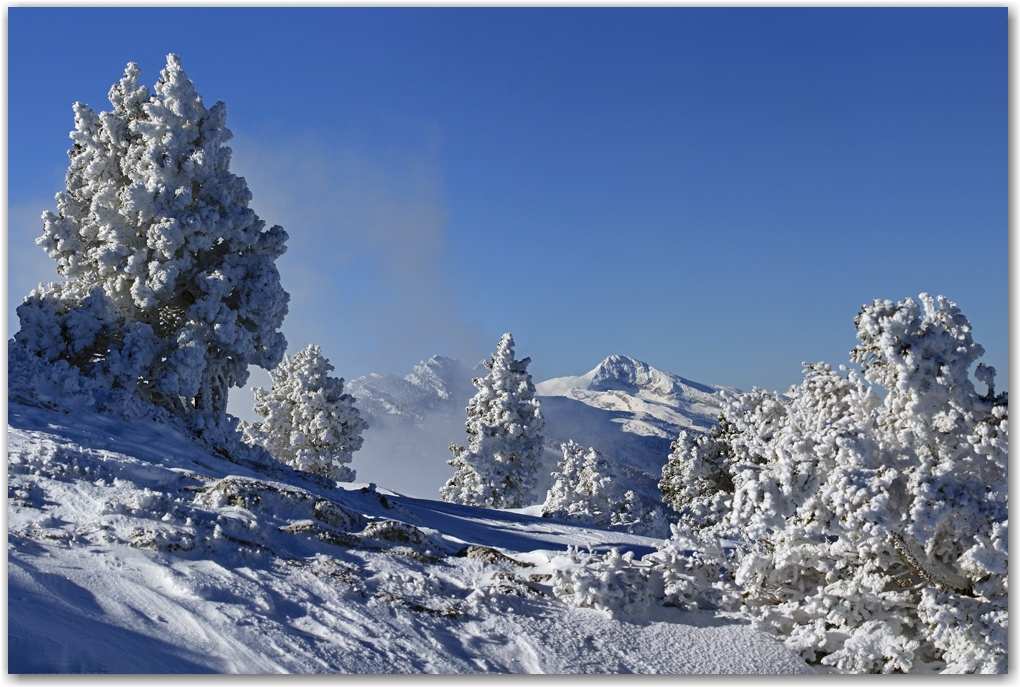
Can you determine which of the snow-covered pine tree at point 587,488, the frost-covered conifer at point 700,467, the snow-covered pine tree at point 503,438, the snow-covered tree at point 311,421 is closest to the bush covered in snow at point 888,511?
the frost-covered conifer at point 700,467

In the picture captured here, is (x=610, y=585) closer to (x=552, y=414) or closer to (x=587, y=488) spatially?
(x=587, y=488)

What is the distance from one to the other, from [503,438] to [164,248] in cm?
1634

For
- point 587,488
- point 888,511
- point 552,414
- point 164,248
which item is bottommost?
point 888,511

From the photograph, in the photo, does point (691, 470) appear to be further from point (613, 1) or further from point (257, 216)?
point (613, 1)

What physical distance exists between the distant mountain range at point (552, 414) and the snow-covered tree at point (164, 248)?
217 feet

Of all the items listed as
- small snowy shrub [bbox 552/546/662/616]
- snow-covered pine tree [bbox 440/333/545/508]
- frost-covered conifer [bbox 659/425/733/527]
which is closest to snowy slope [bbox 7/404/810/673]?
small snowy shrub [bbox 552/546/662/616]

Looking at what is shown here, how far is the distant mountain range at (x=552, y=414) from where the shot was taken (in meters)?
95.5

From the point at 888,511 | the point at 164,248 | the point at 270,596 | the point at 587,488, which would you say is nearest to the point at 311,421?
the point at 587,488

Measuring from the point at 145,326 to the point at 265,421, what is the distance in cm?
1510

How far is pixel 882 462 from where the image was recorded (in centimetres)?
715

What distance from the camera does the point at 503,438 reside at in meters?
31.6

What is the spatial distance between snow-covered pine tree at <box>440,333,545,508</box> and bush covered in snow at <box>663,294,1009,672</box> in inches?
916

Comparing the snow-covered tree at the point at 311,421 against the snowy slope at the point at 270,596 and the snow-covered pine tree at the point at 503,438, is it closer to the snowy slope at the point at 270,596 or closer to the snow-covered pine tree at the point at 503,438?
the snow-covered pine tree at the point at 503,438

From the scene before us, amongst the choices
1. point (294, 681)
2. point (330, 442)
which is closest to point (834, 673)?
point (294, 681)
